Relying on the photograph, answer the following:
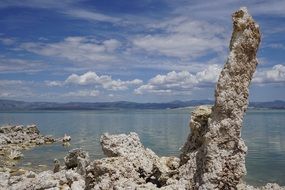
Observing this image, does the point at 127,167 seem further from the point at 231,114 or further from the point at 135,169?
the point at 231,114

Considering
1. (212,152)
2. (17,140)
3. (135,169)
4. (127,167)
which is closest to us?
(212,152)

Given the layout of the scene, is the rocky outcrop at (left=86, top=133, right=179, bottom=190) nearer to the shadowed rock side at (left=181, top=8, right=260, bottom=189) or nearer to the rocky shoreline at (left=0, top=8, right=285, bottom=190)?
the rocky shoreline at (left=0, top=8, right=285, bottom=190)

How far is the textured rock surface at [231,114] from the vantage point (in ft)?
44.7

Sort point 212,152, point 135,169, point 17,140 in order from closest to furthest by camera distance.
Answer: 1. point 212,152
2. point 135,169
3. point 17,140

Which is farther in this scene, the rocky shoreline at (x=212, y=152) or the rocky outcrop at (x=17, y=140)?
the rocky outcrop at (x=17, y=140)

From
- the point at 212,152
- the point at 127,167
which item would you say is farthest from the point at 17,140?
the point at 212,152

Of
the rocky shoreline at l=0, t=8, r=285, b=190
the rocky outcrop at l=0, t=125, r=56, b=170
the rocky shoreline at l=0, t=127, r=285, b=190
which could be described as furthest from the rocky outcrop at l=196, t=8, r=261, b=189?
the rocky outcrop at l=0, t=125, r=56, b=170

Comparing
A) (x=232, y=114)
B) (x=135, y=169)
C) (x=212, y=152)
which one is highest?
(x=232, y=114)

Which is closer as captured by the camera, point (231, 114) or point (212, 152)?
point (212, 152)

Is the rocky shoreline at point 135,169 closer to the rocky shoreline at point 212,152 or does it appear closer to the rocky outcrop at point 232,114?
the rocky shoreline at point 212,152

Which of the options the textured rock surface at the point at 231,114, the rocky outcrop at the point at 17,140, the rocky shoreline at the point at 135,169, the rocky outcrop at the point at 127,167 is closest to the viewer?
the textured rock surface at the point at 231,114

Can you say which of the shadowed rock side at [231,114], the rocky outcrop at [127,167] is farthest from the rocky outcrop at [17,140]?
the shadowed rock side at [231,114]

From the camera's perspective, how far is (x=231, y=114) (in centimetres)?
1379

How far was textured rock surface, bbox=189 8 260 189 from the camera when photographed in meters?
13.6
